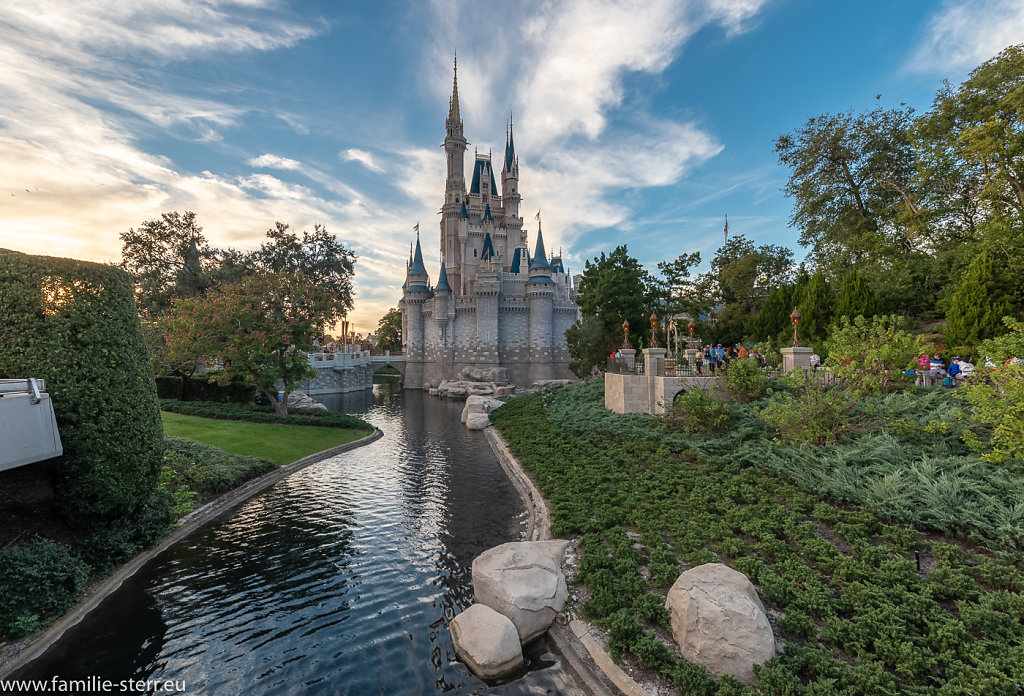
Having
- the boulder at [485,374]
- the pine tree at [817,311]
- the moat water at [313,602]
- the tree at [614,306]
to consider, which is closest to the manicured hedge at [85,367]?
the moat water at [313,602]

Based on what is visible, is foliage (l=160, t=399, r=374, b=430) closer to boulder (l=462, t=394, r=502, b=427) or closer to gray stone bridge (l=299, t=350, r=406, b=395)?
boulder (l=462, t=394, r=502, b=427)

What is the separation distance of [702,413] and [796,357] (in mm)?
6005

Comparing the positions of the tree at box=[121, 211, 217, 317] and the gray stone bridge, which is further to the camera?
the gray stone bridge

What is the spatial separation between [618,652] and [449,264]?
58.5 m

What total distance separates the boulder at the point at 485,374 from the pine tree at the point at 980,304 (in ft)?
119

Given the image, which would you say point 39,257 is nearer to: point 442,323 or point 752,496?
point 752,496

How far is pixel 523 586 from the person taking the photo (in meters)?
6.87

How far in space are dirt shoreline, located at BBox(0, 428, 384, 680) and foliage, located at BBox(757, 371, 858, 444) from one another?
1501 centimetres

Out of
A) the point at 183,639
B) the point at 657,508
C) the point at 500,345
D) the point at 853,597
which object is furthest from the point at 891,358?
the point at 500,345

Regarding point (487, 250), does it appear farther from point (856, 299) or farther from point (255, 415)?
point (856, 299)

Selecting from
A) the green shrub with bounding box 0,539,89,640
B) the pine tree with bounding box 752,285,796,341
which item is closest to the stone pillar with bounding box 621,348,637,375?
the pine tree with bounding box 752,285,796,341

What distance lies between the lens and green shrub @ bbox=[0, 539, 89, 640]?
618 centimetres

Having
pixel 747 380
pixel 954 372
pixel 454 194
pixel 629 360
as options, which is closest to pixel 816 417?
pixel 747 380

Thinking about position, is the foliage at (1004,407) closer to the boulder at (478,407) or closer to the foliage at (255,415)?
Answer: the boulder at (478,407)
